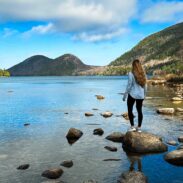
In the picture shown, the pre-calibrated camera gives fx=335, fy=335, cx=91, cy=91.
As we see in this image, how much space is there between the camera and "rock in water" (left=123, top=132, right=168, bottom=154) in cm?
1738

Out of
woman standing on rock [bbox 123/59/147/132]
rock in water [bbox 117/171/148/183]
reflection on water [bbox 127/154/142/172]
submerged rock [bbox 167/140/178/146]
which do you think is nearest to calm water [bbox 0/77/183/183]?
reflection on water [bbox 127/154/142/172]

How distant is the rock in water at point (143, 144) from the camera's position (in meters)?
17.4

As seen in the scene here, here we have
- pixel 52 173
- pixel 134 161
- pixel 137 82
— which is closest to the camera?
pixel 52 173

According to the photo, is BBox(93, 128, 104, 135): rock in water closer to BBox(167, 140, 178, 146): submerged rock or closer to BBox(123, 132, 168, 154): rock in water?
BBox(123, 132, 168, 154): rock in water

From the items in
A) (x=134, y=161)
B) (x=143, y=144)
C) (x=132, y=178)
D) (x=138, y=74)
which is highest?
(x=138, y=74)

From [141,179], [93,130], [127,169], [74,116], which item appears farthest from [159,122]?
[141,179]

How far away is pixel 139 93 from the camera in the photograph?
58.7 ft

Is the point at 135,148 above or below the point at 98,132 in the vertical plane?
above

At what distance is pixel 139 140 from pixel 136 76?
338 cm

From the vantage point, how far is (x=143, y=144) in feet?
57.4

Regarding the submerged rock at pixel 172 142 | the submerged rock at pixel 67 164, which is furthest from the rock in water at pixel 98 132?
the submerged rock at pixel 67 164

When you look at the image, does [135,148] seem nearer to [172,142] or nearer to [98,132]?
[172,142]

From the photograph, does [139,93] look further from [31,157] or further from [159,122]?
[159,122]

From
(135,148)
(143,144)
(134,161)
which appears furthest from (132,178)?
(143,144)
